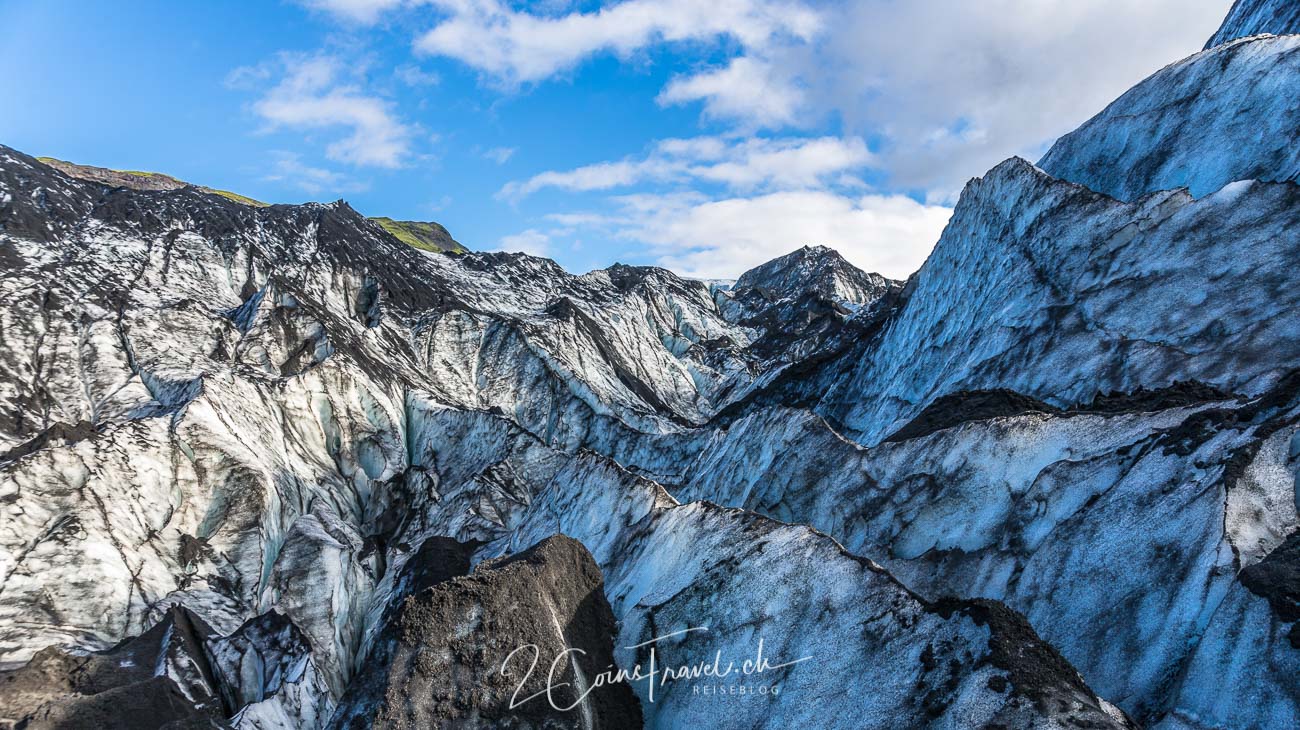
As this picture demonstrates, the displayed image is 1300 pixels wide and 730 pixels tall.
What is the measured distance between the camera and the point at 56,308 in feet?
105

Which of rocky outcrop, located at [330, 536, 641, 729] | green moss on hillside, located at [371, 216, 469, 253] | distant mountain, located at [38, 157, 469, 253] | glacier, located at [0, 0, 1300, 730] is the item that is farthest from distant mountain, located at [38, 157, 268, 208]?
rocky outcrop, located at [330, 536, 641, 729]

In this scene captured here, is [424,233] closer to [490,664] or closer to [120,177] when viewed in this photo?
[120,177]

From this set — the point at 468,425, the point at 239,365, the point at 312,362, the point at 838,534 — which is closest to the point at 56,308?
the point at 239,365

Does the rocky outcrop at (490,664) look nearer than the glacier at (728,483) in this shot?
No

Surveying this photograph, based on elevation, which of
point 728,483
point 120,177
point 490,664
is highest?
point 120,177

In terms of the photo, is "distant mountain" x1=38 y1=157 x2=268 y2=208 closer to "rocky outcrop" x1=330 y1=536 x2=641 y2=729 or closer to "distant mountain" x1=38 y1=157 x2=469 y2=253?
"distant mountain" x1=38 y1=157 x2=469 y2=253

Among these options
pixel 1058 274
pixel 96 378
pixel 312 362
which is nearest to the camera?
pixel 1058 274

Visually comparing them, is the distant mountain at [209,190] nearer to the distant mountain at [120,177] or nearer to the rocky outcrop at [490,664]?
the distant mountain at [120,177]

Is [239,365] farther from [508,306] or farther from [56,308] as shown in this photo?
[508,306]

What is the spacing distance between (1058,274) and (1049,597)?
1520 cm

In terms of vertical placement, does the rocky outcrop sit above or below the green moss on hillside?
below

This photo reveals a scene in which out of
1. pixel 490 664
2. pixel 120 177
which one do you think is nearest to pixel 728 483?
pixel 490 664

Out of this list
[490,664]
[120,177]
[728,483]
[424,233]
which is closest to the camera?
[490,664]

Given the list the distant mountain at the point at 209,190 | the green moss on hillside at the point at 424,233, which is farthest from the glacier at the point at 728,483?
the green moss on hillside at the point at 424,233
